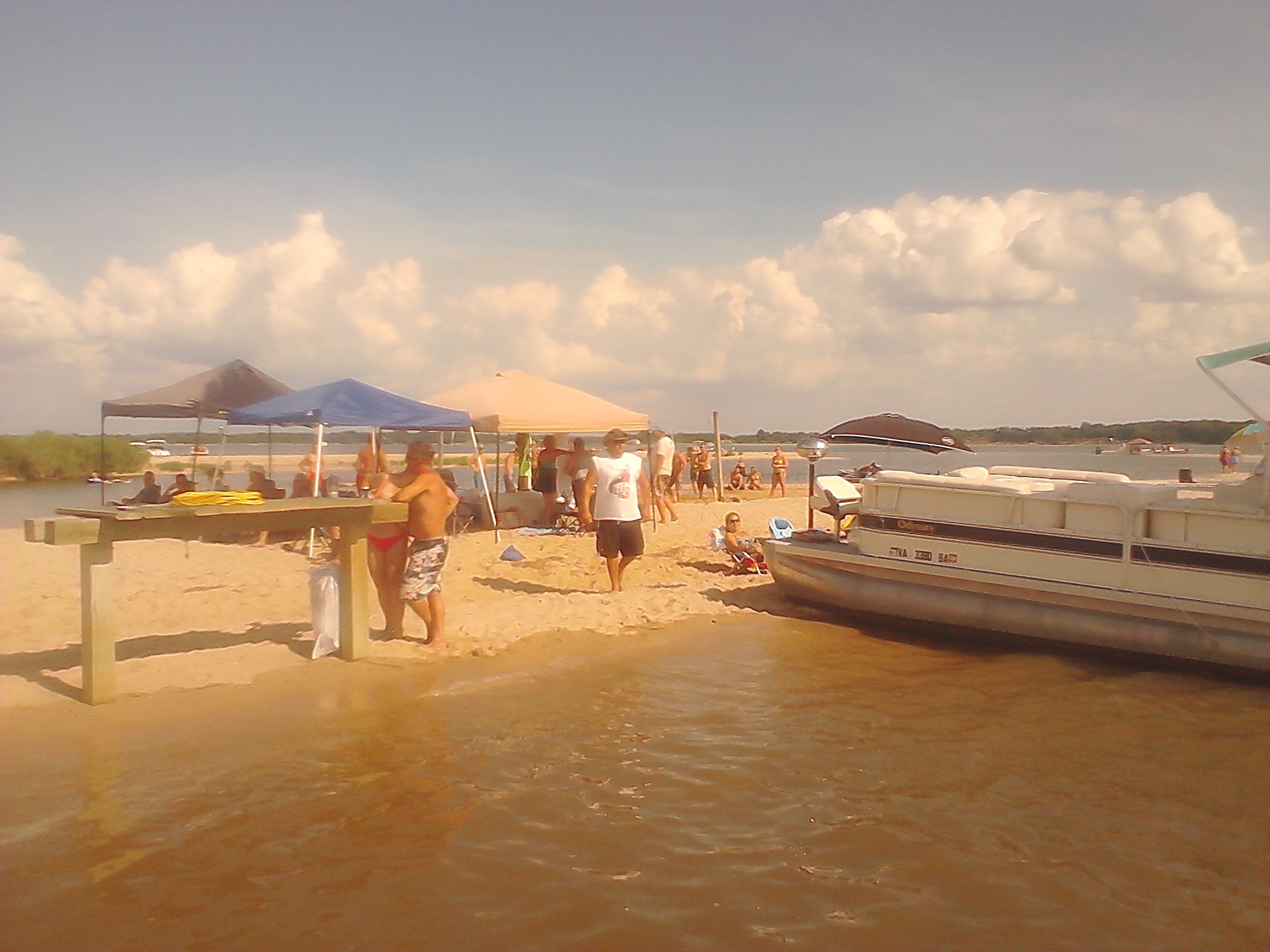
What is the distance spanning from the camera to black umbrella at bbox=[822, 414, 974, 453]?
10.7 metres

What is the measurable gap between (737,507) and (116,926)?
51.7ft

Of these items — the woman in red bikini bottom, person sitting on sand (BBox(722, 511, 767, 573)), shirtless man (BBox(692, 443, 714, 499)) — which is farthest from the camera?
shirtless man (BBox(692, 443, 714, 499))

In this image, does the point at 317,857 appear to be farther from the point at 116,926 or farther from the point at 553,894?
the point at 553,894

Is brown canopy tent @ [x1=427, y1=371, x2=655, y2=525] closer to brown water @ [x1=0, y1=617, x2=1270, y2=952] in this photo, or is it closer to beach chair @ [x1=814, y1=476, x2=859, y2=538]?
beach chair @ [x1=814, y1=476, x2=859, y2=538]

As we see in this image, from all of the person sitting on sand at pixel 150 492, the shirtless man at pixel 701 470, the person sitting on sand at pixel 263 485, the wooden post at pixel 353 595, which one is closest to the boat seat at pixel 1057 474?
the wooden post at pixel 353 595

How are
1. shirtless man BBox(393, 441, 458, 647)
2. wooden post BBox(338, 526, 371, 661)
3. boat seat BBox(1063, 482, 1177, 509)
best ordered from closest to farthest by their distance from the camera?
boat seat BBox(1063, 482, 1177, 509) → wooden post BBox(338, 526, 371, 661) → shirtless man BBox(393, 441, 458, 647)

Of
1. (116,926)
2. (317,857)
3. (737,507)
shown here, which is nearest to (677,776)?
(317,857)

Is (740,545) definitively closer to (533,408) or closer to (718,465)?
(533,408)

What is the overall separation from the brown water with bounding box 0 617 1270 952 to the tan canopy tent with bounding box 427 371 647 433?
24.7ft

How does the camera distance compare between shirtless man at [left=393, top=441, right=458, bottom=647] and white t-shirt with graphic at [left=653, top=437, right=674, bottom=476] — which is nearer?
shirtless man at [left=393, top=441, right=458, bottom=647]

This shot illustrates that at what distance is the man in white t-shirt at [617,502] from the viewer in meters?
9.37

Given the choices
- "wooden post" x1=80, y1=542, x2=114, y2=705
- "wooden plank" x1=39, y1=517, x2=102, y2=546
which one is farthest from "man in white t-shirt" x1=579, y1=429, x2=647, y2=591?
"wooden plank" x1=39, y1=517, x2=102, y2=546

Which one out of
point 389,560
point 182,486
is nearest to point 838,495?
point 389,560

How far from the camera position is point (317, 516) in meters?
6.57
